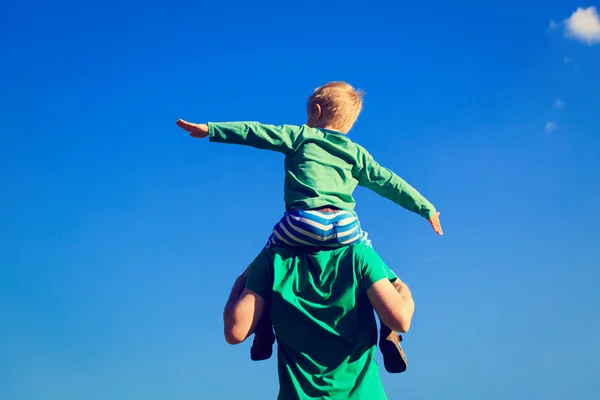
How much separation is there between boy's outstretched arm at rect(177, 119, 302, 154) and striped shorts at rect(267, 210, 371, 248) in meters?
0.48

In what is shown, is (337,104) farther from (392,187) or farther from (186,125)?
(186,125)

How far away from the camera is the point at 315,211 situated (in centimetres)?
511

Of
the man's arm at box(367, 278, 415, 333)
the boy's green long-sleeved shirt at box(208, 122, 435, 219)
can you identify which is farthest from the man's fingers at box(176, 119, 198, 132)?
the man's arm at box(367, 278, 415, 333)

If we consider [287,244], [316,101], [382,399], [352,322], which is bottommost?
[382,399]

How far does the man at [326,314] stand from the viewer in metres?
5.00

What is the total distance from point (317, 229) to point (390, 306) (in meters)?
0.68

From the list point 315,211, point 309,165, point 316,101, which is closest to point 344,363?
point 315,211

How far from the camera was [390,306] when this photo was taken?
16.4 ft

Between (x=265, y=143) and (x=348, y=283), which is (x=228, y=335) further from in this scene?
(x=265, y=143)

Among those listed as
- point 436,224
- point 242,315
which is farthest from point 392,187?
point 242,315

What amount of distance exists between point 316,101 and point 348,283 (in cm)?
138

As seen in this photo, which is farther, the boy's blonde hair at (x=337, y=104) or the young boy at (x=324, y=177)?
the boy's blonde hair at (x=337, y=104)

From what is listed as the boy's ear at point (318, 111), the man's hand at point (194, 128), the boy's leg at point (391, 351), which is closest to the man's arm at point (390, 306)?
the boy's leg at point (391, 351)

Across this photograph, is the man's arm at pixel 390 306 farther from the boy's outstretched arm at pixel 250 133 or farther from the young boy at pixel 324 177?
the boy's outstretched arm at pixel 250 133
